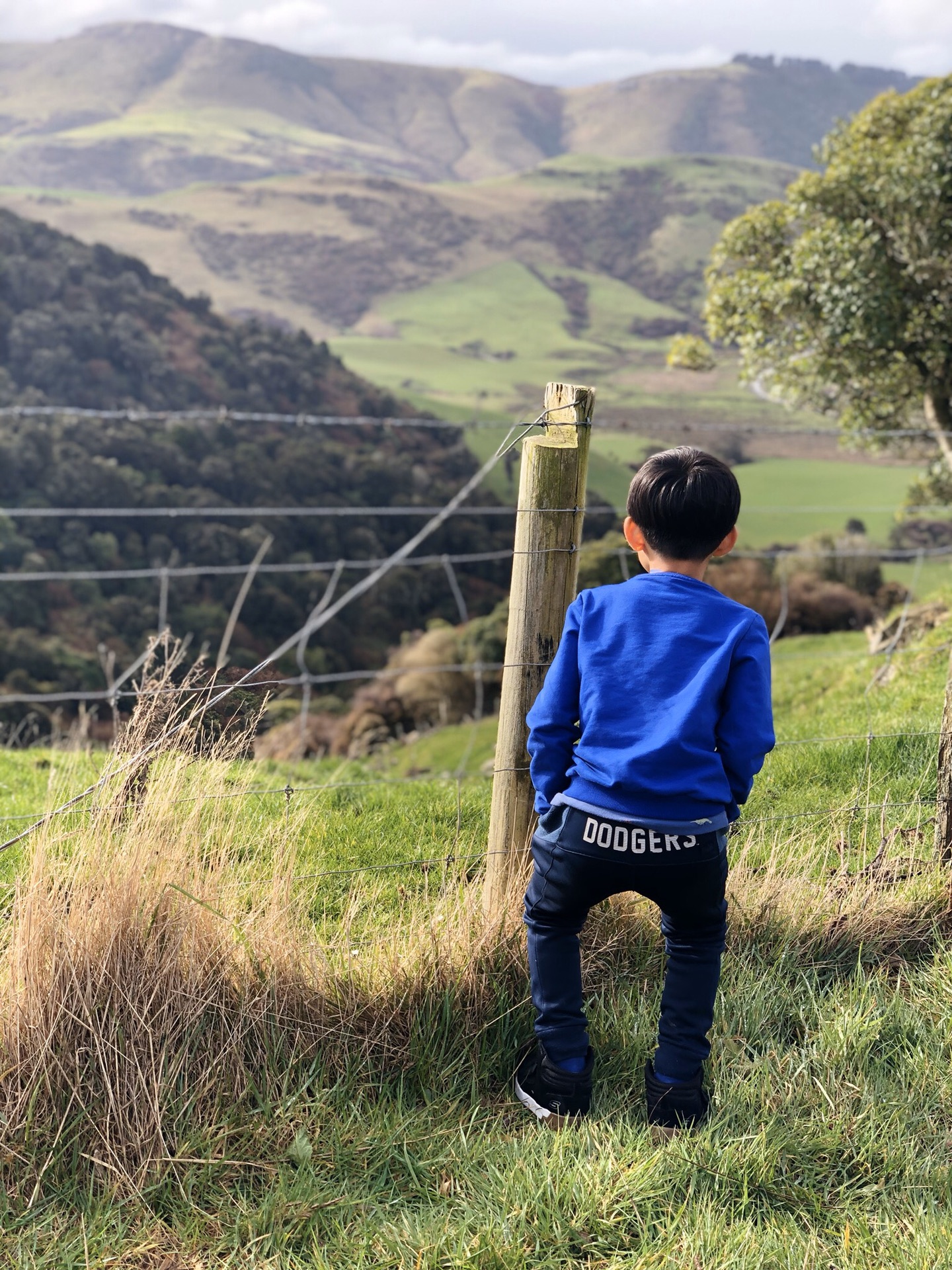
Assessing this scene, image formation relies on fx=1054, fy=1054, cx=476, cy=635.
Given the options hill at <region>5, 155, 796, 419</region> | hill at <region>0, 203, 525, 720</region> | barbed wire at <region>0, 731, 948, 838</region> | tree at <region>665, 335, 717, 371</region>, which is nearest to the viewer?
barbed wire at <region>0, 731, 948, 838</region>

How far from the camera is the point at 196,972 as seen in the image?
2.45 m

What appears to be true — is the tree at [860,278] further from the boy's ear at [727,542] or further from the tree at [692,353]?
the boy's ear at [727,542]

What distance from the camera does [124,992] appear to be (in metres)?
2.38

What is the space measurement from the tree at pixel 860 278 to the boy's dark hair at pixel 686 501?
9.66 meters

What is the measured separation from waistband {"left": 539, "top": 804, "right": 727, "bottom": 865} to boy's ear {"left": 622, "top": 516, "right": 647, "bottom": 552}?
0.62 metres

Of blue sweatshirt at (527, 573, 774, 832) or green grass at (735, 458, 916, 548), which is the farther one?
green grass at (735, 458, 916, 548)

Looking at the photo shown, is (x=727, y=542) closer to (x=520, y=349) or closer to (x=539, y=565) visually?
(x=539, y=565)

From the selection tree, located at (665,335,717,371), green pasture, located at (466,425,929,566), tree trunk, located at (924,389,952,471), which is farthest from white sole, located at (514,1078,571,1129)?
green pasture, located at (466,425,929,566)

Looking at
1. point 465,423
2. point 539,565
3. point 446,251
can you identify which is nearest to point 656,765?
point 539,565

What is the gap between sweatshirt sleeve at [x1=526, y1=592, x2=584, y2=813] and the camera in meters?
2.36

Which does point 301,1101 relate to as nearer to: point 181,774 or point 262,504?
point 181,774

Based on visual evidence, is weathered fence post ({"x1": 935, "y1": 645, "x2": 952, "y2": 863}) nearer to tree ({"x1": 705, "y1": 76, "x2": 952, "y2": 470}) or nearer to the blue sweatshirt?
the blue sweatshirt

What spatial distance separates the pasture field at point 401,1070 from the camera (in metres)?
2.08

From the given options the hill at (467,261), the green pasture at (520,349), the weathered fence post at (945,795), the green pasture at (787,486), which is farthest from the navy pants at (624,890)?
the hill at (467,261)
